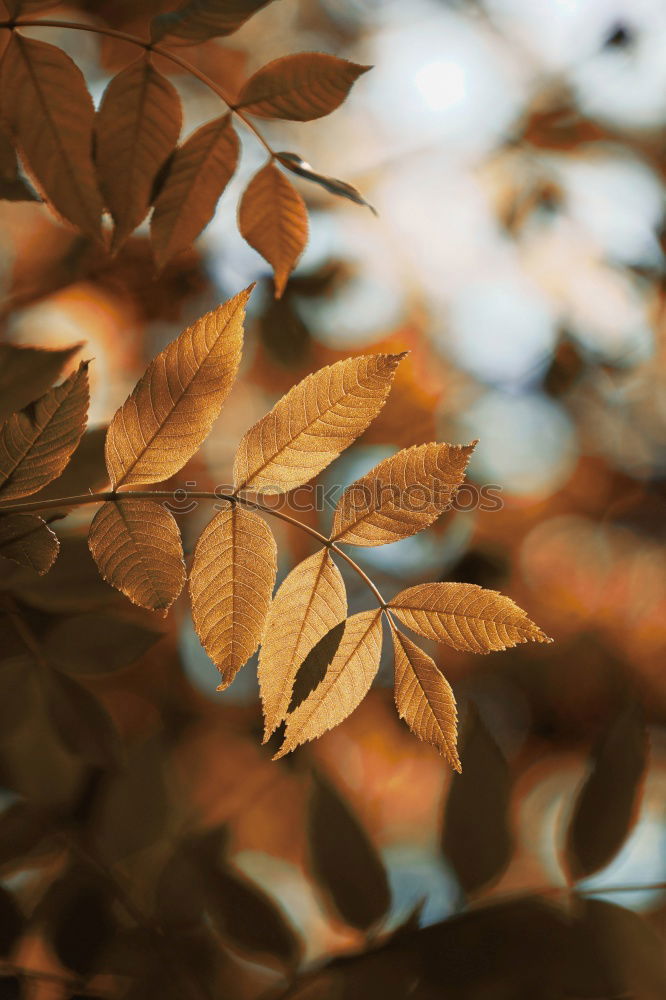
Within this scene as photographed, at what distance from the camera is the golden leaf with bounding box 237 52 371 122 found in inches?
13.8

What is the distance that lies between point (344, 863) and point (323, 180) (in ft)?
1.36

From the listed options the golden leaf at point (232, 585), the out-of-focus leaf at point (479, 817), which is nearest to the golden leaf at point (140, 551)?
the golden leaf at point (232, 585)

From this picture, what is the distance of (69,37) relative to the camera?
2.83 ft

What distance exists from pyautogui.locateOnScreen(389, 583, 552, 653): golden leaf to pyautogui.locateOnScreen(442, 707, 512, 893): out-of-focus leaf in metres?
0.20

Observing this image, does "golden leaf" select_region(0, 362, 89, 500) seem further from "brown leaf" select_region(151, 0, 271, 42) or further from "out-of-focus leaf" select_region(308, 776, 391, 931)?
"out-of-focus leaf" select_region(308, 776, 391, 931)

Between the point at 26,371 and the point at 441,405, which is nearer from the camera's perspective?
the point at 26,371

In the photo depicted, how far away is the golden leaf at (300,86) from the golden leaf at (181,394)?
0.15 metres

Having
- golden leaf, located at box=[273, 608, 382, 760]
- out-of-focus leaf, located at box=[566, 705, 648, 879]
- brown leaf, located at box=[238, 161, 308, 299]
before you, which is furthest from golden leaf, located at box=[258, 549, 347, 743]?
out-of-focus leaf, located at box=[566, 705, 648, 879]

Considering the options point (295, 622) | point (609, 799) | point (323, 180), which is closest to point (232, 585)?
point (295, 622)

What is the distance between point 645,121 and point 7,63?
96 cm

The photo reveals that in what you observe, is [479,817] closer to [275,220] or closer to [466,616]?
[466,616]

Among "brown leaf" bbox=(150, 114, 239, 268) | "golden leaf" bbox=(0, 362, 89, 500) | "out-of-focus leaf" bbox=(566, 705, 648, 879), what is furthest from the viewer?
"out-of-focus leaf" bbox=(566, 705, 648, 879)

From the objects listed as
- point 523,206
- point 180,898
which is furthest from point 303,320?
point 180,898

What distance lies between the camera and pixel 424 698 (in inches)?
12.3
